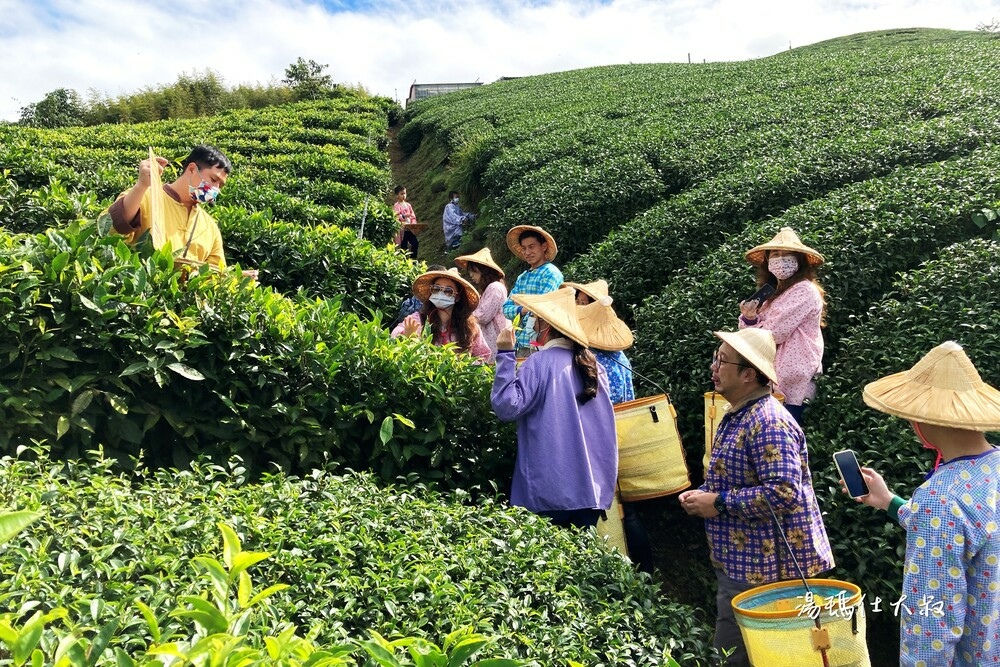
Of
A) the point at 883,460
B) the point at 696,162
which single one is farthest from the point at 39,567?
the point at 696,162

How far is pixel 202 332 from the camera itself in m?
3.51

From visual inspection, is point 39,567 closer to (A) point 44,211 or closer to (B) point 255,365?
(B) point 255,365

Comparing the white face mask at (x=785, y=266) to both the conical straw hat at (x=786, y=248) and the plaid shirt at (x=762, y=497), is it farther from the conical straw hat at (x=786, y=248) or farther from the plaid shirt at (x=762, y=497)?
the plaid shirt at (x=762, y=497)

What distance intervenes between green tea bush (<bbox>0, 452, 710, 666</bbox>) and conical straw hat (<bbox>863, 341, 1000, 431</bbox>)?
3.98 feet

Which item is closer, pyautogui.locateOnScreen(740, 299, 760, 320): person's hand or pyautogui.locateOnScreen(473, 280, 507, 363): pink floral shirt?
pyautogui.locateOnScreen(740, 299, 760, 320): person's hand

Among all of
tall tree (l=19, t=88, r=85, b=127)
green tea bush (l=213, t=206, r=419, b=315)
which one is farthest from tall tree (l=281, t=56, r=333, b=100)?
green tea bush (l=213, t=206, r=419, b=315)

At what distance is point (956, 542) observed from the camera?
7.61ft

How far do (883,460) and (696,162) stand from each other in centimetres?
784

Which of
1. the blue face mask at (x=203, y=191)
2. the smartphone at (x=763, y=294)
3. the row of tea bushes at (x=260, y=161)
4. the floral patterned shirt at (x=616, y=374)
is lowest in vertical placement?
the floral patterned shirt at (x=616, y=374)

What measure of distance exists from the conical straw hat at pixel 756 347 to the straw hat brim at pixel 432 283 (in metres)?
2.41

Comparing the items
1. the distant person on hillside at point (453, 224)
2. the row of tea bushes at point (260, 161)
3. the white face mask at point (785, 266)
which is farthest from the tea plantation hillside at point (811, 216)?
the row of tea bushes at point (260, 161)

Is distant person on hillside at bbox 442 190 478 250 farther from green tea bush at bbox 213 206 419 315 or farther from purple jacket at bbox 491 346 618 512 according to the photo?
purple jacket at bbox 491 346 618 512

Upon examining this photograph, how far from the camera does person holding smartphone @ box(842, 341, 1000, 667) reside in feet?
7.65

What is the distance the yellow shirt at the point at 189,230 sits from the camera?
437 cm
